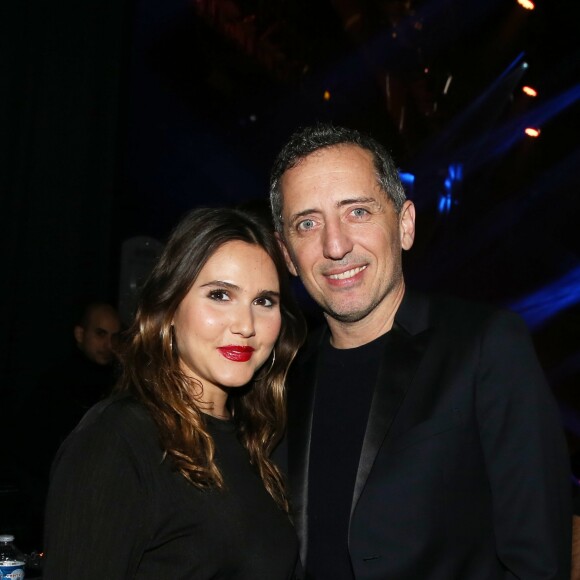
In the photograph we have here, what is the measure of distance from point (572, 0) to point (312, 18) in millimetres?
2450

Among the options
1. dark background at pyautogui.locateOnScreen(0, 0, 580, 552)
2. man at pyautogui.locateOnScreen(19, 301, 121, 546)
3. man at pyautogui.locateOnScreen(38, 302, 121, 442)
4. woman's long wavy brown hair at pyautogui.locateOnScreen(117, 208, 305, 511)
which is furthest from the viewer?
dark background at pyautogui.locateOnScreen(0, 0, 580, 552)

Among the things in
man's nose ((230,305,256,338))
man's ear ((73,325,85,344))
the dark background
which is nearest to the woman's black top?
man's nose ((230,305,256,338))

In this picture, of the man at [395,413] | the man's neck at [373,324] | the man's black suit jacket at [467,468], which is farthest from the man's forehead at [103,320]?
the man's black suit jacket at [467,468]

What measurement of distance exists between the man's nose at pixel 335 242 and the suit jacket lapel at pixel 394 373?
238 millimetres

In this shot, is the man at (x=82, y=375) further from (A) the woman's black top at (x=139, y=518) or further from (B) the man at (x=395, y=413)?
(A) the woman's black top at (x=139, y=518)

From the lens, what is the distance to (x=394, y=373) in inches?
71.4

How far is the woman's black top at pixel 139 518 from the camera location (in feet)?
4.79

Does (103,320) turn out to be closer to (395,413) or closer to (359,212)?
(359,212)

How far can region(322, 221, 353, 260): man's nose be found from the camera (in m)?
1.92

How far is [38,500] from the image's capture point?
3.71 m

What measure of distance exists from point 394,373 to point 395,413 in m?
0.11

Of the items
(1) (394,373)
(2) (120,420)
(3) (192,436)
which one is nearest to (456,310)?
(1) (394,373)

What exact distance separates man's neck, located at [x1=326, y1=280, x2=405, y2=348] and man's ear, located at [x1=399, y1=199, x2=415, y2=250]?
183 mm

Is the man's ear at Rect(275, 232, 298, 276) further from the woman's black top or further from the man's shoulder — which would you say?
the woman's black top
